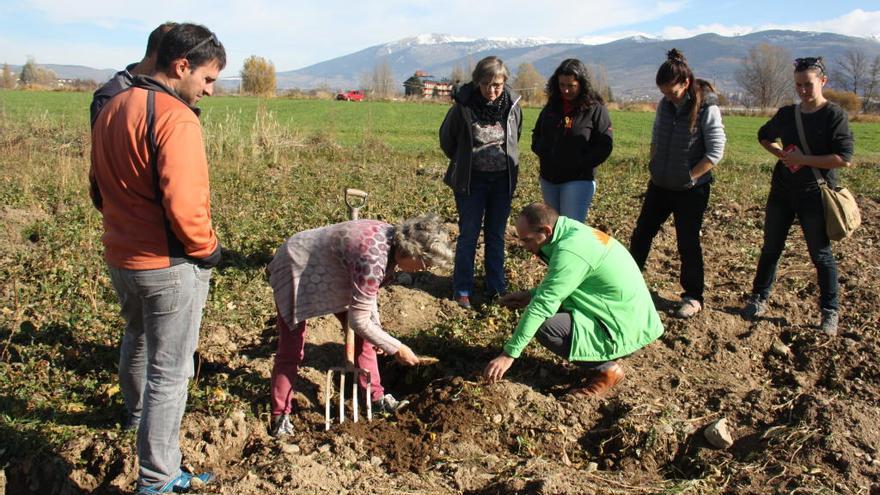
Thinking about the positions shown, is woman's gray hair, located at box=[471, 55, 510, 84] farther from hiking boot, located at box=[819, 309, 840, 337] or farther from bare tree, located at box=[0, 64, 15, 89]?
bare tree, located at box=[0, 64, 15, 89]

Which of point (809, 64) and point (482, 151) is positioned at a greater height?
point (809, 64)

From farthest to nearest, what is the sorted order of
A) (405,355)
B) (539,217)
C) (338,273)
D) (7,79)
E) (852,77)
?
(852,77) → (7,79) → (539,217) → (405,355) → (338,273)

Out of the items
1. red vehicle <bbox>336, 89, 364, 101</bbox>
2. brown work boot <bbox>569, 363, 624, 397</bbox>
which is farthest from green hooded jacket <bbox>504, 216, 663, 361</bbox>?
red vehicle <bbox>336, 89, 364, 101</bbox>

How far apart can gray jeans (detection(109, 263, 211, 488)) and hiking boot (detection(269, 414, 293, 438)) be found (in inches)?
27.4

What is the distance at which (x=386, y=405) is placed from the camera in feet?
12.7

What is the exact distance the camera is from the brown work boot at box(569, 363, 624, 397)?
13.1 ft

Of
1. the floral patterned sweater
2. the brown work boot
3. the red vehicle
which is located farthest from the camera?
the red vehicle

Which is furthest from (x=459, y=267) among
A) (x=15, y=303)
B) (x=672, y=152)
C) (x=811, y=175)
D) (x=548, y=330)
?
(x=15, y=303)

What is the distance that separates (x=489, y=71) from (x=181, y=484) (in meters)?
3.13

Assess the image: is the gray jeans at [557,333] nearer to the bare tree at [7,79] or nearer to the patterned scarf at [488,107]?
the patterned scarf at [488,107]

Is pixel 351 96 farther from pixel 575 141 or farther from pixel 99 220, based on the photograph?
pixel 575 141

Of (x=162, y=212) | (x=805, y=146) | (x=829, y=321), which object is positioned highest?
(x=805, y=146)

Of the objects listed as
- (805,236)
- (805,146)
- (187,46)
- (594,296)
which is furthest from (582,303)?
(187,46)

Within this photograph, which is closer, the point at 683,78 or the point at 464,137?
the point at 683,78
